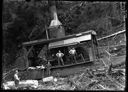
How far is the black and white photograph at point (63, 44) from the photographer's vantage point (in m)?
12.4

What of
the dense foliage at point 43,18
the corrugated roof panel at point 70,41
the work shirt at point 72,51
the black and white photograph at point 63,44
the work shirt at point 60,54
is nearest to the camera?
the black and white photograph at point 63,44

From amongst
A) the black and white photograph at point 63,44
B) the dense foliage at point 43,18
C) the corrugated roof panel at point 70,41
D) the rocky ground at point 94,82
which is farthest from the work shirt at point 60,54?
the dense foliage at point 43,18

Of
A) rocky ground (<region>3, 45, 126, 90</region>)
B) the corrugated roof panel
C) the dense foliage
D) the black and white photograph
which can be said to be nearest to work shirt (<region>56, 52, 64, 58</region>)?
the black and white photograph

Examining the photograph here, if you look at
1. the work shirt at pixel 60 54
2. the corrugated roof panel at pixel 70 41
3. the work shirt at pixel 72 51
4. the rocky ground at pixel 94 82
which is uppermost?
the corrugated roof panel at pixel 70 41

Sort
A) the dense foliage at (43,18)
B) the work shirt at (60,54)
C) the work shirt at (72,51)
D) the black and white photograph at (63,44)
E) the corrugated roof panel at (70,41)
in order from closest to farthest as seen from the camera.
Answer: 1. the black and white photograph at (63,44)
2. the work shirt at (72,51)
3. the corrugated roof panel at (70,41)
4. the work shirt at (60,54)
5. the dense foliage at (43,18)

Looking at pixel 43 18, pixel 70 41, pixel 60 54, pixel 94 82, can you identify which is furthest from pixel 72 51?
pixel 43 18

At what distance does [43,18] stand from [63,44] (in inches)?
493

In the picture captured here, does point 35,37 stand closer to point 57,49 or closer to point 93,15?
point 93,15

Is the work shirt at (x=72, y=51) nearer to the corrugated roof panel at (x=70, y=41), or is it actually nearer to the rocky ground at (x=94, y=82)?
the corrugated roof panel at (x=70, y=41)

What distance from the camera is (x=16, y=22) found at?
27.1m

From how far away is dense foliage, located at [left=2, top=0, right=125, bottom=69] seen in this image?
24.3m

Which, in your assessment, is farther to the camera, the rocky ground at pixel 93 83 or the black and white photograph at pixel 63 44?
the black and white photograph at pixel 63 44

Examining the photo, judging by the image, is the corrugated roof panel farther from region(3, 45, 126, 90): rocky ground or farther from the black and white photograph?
region(3, 45, 126, 90): rocky ground

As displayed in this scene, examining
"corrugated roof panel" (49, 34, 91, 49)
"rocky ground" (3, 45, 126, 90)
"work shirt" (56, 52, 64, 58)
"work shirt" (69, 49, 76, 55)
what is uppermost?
"corrugated roof panel" (49, 34, 91, 49)
